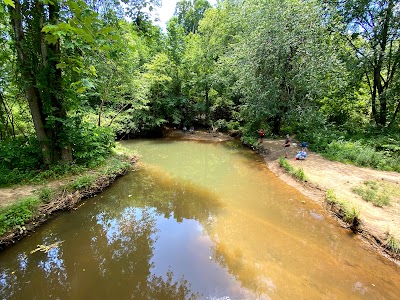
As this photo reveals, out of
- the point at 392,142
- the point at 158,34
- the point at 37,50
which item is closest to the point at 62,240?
the point at 158,34

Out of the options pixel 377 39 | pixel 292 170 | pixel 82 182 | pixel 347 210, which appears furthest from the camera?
pixel 377 39

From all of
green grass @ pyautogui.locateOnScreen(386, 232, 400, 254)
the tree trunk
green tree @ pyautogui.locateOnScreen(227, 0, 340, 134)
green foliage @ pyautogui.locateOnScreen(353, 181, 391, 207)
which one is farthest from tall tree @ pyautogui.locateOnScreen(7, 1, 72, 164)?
green tree @ pyautogui.locateOnScreen(227, 0, 340, 134)

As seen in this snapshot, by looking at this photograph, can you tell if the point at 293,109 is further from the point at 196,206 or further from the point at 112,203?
the point at 112,203

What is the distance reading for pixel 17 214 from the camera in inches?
197

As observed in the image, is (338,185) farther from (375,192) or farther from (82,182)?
(82,182)

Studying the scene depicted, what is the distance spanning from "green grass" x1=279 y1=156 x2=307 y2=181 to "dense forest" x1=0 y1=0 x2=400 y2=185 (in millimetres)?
2475

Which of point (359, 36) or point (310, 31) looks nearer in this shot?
point (310, 31)

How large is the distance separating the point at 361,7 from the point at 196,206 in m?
14.4

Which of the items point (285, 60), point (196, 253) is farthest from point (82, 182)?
point (285, 60)

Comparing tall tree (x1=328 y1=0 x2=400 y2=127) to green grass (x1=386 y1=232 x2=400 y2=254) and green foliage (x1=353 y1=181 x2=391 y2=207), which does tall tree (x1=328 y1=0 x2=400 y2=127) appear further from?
green grass (x1=386 y1=232 x2=400 y2=254)

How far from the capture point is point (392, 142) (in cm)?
1054

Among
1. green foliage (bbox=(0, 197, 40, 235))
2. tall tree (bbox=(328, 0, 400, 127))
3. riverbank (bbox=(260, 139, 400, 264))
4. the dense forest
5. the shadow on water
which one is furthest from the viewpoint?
tall tree (bbox=(328, 0, 400, 127))

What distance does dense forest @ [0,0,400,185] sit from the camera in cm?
645

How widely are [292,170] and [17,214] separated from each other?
29.0 ft
